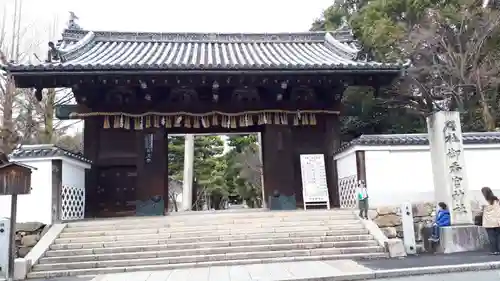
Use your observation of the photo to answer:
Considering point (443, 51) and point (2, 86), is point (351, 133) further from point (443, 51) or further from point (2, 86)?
point (2, 86)

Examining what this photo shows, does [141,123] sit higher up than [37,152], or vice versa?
[141,123]

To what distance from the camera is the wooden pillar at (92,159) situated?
42.4 ft

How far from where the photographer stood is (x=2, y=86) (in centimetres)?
2084

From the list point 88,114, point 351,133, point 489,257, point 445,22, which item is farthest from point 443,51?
point 88,114

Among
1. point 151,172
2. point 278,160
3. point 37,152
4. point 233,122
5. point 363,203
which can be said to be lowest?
point 363,203

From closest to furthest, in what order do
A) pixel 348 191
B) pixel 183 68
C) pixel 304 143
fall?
pixel 183 68 → pixel 348 191 → pixel 304 143

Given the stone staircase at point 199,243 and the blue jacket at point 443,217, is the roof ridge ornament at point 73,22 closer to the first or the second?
the stone staircase at point 199,243

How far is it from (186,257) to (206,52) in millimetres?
8799

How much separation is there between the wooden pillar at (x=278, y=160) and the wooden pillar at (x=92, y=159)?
17.4 feet

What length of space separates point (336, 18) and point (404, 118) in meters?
7.59

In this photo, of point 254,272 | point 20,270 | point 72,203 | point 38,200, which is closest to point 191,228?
point 254,272

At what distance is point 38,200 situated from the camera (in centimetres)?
1009

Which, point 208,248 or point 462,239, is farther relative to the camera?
point 462,239

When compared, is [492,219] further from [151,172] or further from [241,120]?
[151,172]
